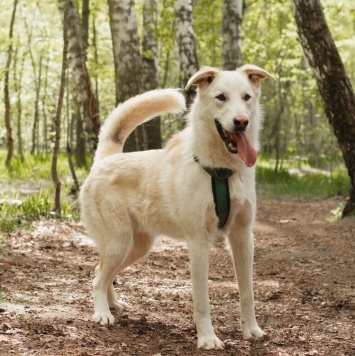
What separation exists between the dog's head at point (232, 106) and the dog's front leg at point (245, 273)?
55cm

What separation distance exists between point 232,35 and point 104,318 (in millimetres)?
10124

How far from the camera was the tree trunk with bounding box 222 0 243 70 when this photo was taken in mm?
13297

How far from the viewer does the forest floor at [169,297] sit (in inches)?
152

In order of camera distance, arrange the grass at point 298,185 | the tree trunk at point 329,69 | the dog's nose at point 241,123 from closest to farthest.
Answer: the dog's nose at point 241,123, the tree trunk at point 329,69, the grass at point 298,185

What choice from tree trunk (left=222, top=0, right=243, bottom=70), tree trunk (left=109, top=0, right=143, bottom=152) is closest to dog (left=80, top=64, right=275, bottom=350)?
tree trunk (left=109, top=0, right=143, bottom=152)

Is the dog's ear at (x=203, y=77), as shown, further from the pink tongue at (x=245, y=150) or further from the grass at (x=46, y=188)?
the grass at (x=46, y=188)

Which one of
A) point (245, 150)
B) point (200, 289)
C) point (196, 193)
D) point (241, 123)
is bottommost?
point (200, 289)

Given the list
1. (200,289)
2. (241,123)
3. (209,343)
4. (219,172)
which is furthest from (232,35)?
(209,343)

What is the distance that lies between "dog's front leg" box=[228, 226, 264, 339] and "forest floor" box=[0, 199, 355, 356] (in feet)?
0.31

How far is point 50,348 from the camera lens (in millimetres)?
3562

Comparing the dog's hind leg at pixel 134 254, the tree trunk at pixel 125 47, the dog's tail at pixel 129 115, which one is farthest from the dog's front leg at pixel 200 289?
the tree trunk at pixel 125 47

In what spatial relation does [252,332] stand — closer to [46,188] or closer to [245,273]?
[245,273]

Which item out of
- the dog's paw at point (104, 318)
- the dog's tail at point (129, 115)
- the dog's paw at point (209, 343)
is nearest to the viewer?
the dog's paw at point (209, 343)

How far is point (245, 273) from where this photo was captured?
416cm
